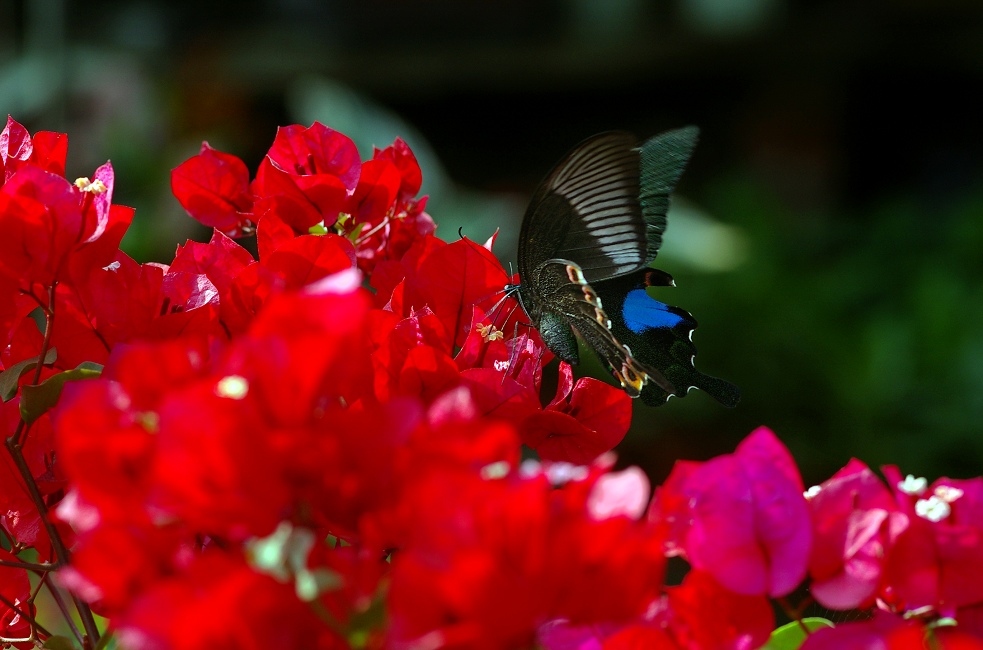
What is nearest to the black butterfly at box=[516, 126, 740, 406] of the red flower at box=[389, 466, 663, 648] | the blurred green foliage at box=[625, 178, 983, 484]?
the red flower at box=[389, 466, 663, 648]

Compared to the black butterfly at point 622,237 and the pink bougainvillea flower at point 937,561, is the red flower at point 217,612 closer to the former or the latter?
the pink bougainvillea flower at point 937,561

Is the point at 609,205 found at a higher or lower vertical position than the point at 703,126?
higher

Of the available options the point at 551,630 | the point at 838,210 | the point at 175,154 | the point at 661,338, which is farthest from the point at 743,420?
the point at 551,630

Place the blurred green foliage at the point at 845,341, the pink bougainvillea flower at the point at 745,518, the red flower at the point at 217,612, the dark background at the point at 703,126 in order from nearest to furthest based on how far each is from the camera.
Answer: the red flower at the point at 217,612 < the pink bougainvillea flower at the point at 745,518 < the blurred green foliage at the point at 845,341 < the dark background at the point at 703,126

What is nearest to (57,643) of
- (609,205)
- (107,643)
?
(107,643)

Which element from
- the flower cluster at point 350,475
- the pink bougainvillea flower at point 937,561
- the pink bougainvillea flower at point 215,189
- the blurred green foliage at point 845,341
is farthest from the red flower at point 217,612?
the blurred green foliage at point 845,341

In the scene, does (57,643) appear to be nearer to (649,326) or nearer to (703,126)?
(649,326)

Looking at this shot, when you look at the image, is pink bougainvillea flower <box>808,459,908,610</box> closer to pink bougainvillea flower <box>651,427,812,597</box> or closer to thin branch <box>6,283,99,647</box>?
pink bougainvillea flower <box>651,427,812,597</box>

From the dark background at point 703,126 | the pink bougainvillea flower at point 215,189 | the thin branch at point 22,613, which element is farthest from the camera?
the dark background at point 703,126
